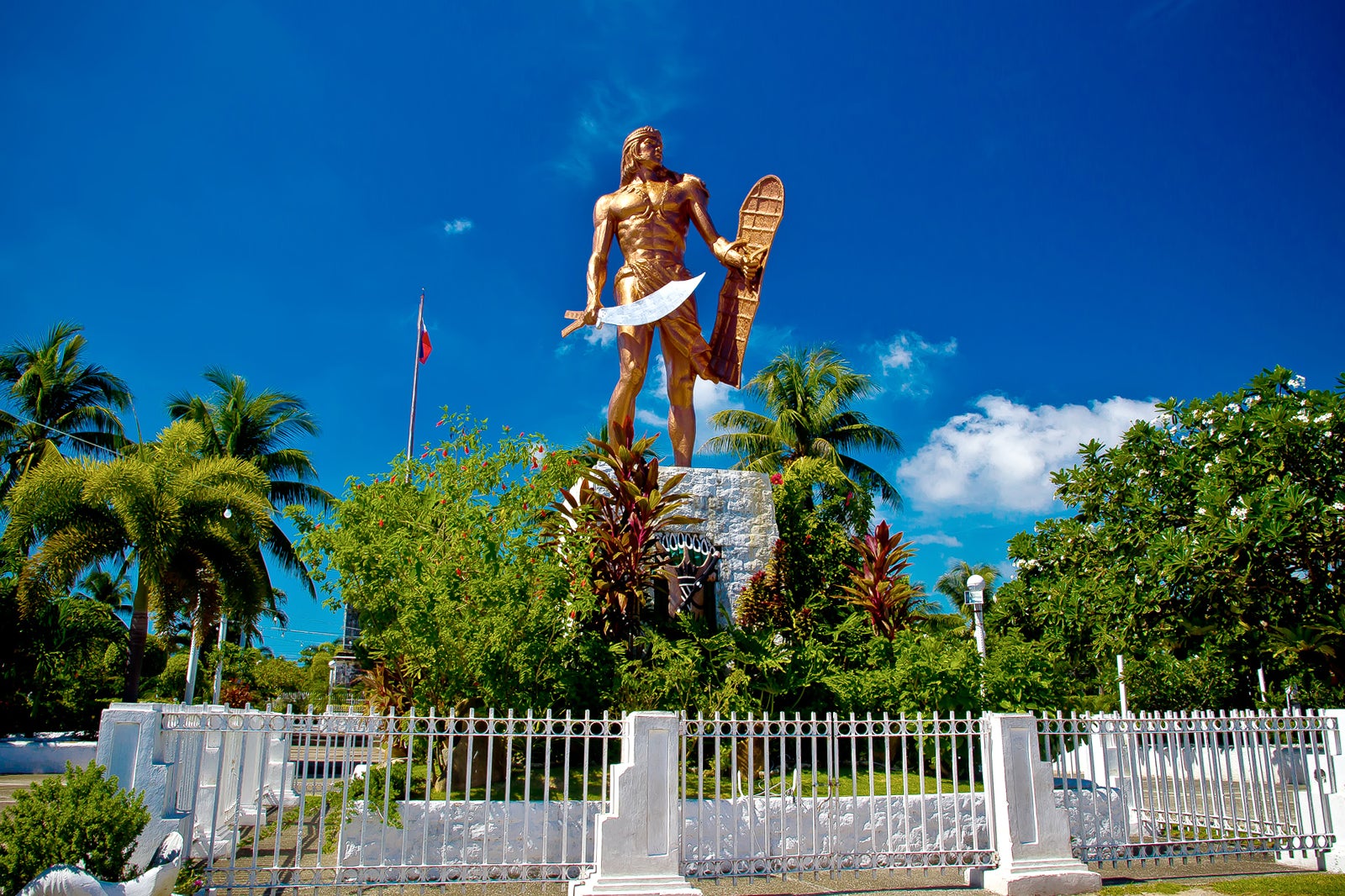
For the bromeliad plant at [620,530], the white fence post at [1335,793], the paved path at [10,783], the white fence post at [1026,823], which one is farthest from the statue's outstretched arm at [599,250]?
the paved path at [10,783]

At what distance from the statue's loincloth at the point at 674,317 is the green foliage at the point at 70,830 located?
339 inches

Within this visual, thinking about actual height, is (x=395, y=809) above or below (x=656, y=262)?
below

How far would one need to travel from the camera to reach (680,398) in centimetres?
1310

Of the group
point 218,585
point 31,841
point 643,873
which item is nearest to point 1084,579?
point 643,873

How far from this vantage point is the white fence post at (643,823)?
632cm

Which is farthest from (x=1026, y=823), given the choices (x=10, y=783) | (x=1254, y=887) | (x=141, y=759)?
(x=10, y=783)

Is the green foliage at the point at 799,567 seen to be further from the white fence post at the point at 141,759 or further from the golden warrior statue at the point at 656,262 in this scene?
the white fence post at the point at 141,759

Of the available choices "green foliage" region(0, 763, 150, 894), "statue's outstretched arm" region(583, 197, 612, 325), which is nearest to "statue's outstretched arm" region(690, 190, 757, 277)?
"statue's outstretched arm" region(583, 197, 612, 325)

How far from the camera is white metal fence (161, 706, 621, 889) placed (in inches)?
246

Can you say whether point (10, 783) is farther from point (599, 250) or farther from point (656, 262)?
point (656, 262)

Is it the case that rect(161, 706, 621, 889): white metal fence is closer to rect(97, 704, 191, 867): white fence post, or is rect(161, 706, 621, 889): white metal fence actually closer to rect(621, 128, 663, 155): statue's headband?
rect(97, 704, 191, 867): white fence post

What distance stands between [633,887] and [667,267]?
858 centimetres

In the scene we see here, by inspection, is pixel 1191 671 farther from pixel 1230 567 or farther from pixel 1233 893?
pixel 1233 893

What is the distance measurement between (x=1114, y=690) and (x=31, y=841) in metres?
24.8
